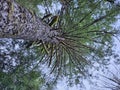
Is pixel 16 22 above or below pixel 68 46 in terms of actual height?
above

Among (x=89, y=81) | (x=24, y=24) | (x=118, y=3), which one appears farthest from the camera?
(x=89, y=81)

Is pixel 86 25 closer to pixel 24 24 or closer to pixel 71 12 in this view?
pixel 71 12

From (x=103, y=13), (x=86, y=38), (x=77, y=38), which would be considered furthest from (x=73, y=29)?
(x=103, y=13)

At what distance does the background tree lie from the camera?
5398 millimetres

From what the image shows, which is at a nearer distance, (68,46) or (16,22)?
(16,22)

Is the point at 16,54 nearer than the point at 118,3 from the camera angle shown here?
No

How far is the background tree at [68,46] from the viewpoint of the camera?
17.7ft

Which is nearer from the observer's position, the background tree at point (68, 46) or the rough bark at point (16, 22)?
the rough bark at point (16, 22)

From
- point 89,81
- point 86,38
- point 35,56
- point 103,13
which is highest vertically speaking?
point 103,13

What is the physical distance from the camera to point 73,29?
551 centimetres

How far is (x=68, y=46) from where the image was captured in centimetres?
509

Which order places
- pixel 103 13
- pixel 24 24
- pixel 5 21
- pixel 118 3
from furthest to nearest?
pixel 103 13 < pixel 118 3 < pixel 24 24 < pixel 5 21

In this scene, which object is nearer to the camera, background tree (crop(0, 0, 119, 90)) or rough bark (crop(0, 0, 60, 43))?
rough bark (crop(0, 0, 60, 43))

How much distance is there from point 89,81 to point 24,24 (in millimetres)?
3930
